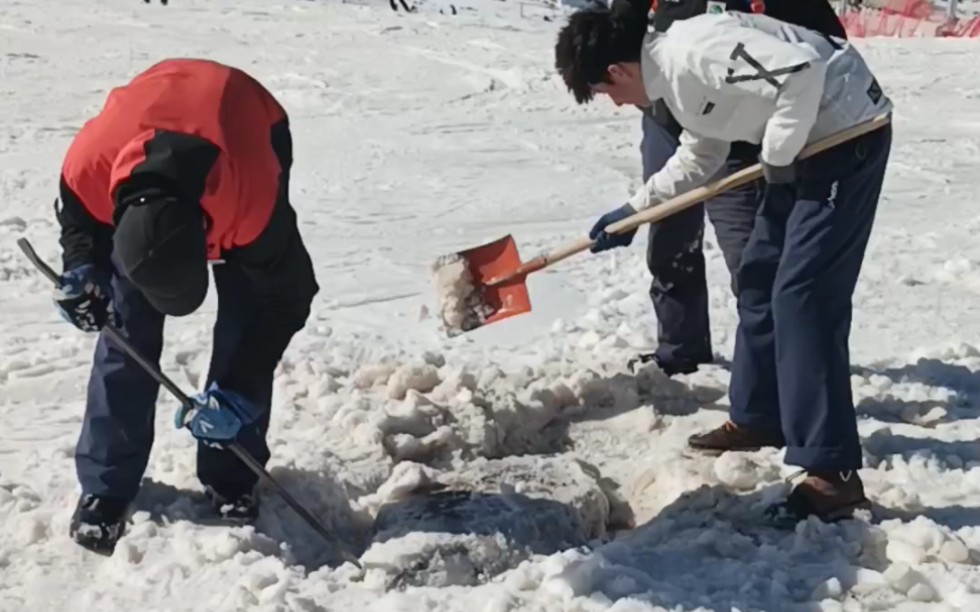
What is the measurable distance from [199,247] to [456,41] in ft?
37.3

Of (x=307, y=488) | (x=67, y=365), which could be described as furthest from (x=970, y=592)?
(x=67, y=365)

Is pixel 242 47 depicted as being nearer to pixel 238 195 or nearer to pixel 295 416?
pixel 295 416

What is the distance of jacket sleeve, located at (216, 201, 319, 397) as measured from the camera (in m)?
2.81

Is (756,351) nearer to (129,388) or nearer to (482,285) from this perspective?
(482,285)

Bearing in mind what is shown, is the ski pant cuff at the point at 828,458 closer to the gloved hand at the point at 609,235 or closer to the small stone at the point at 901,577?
the small stone at the point at 901,577

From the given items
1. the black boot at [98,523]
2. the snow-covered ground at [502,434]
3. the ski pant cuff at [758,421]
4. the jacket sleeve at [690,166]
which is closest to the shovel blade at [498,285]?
the snow-covered ground at [502,434]

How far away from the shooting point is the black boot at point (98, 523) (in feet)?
9.62

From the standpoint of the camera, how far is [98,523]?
2953 millimetres

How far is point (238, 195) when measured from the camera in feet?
8.68

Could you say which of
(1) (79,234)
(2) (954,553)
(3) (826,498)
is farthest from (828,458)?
(1) (79,234)

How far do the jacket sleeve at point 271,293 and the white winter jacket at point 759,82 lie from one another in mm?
979

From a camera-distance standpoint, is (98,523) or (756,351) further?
(756,351)

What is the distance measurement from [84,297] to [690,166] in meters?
1.64

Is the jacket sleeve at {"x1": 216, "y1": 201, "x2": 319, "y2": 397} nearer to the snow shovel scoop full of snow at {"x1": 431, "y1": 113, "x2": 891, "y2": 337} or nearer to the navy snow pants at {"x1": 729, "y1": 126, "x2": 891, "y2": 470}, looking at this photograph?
the snow shovel scoop full of snow at {"x1": 431, "y1": 113, "x2": 891, "y2": 337}
